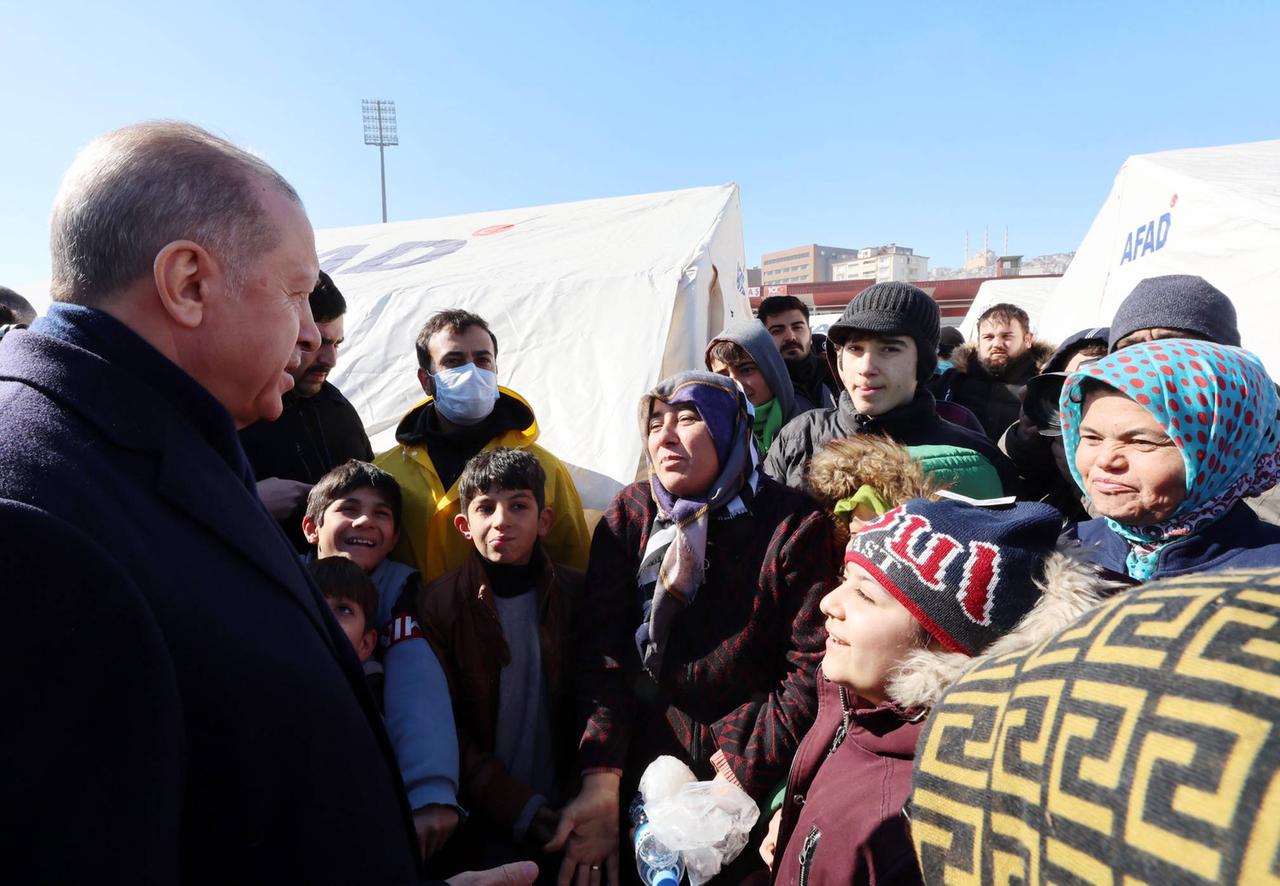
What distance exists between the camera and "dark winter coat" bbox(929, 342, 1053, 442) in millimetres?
3789

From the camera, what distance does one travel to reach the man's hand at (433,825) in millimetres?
1785

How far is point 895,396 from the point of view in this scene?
2.54 m

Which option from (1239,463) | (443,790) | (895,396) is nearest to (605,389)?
(895,396)

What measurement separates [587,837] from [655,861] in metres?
0.24

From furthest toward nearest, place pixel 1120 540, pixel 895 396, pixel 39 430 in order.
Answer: pixel 895 396 → pixel 1120 540 → pixel 39 430

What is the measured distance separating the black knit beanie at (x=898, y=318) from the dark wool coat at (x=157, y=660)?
2109 millimetres

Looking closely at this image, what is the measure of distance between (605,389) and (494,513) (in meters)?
2.34

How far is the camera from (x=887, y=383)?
2.53m

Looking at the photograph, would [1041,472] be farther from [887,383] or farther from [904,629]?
[904,629]

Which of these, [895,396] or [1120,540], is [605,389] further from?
[1120,540]

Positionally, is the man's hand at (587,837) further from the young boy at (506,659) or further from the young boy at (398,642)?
the young boy at (398,642)

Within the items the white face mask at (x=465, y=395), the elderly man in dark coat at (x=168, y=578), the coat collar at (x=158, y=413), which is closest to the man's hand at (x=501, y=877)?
the elderly man in dark coat at (x=168, y=578)

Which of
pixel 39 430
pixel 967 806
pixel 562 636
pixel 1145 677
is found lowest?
pixel 562 636

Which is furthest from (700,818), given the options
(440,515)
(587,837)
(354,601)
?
(440,515)
